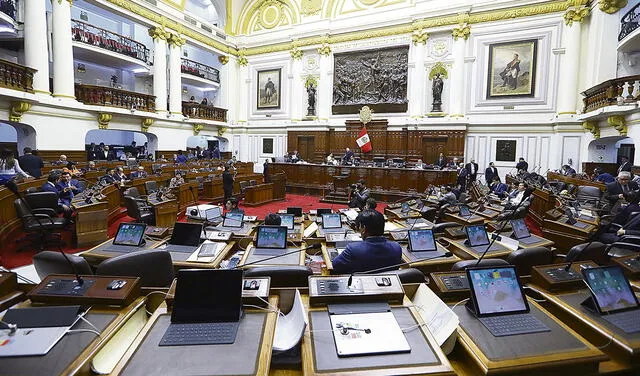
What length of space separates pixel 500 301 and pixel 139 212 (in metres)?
6.18

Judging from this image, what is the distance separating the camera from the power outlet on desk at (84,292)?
169 cm

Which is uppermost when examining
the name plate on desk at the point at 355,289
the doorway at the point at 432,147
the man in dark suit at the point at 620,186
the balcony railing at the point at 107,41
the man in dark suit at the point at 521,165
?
the balcony railing at the point at 107,41

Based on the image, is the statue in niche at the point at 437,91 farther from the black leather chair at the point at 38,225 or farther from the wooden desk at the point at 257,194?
the black leather chair at the point at 38,225

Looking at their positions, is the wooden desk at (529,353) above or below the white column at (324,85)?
below

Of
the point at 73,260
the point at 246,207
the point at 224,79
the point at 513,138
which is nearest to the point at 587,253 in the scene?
the point at 73,260

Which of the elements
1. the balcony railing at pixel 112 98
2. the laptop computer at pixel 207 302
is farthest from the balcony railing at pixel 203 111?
the laptop computer at pixel 207 302

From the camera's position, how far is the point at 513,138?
13445 mm

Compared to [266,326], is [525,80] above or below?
above

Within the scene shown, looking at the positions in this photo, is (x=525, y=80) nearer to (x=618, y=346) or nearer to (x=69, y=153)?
(x=618, y=346)

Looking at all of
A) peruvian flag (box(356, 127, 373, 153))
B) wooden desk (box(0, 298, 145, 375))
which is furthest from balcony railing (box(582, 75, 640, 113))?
wooden desk (box(0, 298, 145, 375))

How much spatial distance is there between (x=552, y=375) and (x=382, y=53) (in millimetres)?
15546

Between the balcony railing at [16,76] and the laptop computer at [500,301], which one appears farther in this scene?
the balcony railing at [16,76]

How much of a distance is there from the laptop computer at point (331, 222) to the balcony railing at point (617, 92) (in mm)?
9196

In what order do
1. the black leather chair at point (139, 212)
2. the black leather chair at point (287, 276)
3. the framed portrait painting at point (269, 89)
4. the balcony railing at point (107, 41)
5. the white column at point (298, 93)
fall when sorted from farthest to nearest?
1. the framed portrait painting at point (269, 89)
2. the white column at point (298, 93)
3. the balcony railing at point (107, 41)
4. the black leather chair at point (139, 212)
5. the black leather chair at point (287, 276)
